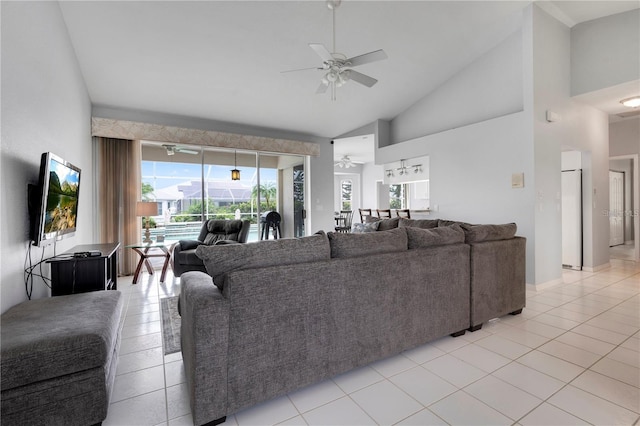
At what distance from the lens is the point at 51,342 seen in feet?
4.70

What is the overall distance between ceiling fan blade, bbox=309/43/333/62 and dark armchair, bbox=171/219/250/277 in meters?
2.76

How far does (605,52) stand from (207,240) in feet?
22.1

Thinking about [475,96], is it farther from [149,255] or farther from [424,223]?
[149,255]

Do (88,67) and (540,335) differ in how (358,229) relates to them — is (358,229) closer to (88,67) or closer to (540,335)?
(540,335)

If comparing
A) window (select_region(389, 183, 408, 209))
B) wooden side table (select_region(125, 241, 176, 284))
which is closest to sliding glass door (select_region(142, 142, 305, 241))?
wooden side table (select_region(125, 241, 176, 284))

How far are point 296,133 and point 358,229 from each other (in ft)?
10.1

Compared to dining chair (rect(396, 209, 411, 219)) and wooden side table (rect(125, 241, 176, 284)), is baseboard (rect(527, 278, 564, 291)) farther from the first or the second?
wooden side table (rect(125, 241, 176, 284))

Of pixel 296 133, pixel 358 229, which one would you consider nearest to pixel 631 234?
pixel 358 229

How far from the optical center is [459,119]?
5.61 metres

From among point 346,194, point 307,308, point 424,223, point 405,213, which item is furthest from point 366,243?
point 346,194

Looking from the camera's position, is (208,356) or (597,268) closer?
(208,356)

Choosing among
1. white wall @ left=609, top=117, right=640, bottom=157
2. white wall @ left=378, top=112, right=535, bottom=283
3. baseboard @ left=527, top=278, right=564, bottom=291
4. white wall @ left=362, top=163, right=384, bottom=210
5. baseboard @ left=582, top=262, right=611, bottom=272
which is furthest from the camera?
white wall @ left=362, top=163, right=384, bottom=210

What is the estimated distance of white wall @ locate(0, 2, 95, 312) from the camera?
1999 mm

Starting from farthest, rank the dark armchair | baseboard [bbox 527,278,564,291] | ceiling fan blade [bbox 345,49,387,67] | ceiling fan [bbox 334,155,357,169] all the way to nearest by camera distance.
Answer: ceiling fan [bbox 334,155,357,169]
the dark armchair
baseboard [bbox 527,278,564,291]
ceiling fan blade [bbox 345,49,387,67]
